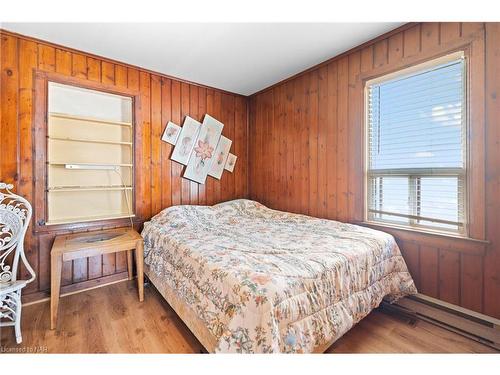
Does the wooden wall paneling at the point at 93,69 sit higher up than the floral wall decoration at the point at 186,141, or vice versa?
the wooden wall paneling at the point at 93,69

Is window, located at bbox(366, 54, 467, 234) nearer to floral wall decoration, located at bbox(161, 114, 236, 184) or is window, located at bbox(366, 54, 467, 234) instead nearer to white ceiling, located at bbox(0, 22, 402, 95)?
white ceiling, located at bbox(0, 22, 402, 95)

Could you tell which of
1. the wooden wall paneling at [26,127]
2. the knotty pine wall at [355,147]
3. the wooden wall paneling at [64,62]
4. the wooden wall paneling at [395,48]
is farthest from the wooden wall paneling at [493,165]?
the wooden wall paneling at [26,127]

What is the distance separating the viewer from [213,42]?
2111mm

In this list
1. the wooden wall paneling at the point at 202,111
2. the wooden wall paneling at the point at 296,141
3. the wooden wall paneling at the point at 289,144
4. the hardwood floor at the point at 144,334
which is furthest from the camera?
the wooden wall paneling at the point at 202,111

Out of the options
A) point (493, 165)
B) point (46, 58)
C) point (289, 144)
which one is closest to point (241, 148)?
point (289, 144)

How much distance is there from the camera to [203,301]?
1.35 m

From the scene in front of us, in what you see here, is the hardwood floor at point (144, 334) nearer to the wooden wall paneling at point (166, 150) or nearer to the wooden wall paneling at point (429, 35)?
the wooden wall paneling at point (166, 150)

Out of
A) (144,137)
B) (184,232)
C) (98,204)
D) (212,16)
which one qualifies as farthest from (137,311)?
(212,16)

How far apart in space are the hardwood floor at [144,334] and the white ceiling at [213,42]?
7.66 ft

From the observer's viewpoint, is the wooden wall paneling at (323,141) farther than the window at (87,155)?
Yes

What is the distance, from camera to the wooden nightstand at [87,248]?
5.66 ft

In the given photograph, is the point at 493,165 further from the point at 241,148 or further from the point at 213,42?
the point at 241,148

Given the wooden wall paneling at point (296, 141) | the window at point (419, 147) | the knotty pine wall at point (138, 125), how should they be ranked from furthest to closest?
the wooden wall paneling at point (296, 141) → the knotty pine wall at point (138, 125) → the window at point (419, 147)

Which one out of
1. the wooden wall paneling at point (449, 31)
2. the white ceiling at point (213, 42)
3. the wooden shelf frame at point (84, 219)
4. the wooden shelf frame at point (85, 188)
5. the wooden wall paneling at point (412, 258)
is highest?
the white ceiling at point (213, 42)
